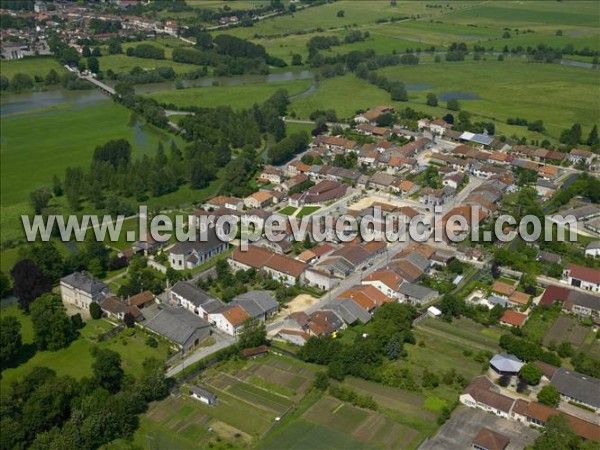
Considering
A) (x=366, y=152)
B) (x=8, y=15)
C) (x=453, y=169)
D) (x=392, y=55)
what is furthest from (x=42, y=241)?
(x=8, y=15)

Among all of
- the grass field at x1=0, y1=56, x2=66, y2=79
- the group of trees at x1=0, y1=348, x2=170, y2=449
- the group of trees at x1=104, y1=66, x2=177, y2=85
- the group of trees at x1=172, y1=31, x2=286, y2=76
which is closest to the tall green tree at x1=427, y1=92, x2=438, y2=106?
the group of trees at x1=172, y1=31, x2=286, y2=76

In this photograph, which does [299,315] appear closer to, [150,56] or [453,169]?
[453,169]

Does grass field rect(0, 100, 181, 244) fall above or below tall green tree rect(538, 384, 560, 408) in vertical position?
above

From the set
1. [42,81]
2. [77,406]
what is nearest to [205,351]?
[77,406]

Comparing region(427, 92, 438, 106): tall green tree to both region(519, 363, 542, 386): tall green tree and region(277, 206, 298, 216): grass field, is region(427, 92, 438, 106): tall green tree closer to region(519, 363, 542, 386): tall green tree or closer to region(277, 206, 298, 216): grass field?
region(277, 206, 298, 216): grass field

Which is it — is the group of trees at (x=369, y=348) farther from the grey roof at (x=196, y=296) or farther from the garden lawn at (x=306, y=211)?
the garden lawn at (x=306, y=211)

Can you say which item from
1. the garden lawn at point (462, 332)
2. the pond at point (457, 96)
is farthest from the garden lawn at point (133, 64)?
the garden lawn at point (462, 332)
